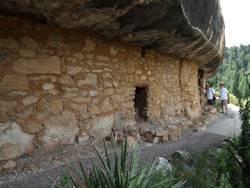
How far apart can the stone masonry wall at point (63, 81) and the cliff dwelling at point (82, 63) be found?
0.01 meters

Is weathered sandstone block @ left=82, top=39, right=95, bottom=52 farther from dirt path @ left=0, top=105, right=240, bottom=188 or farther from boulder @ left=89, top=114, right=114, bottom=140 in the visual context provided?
dirt path @ left=0, top=105, right=240, bottom=188

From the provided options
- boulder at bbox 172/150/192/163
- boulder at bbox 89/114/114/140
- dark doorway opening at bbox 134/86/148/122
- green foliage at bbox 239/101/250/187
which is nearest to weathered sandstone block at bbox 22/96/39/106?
boulder at bbox 89/114/114/140

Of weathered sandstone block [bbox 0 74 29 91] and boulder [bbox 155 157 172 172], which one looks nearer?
boulder [bbox 155 157 172 172]

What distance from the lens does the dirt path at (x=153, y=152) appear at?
287cm

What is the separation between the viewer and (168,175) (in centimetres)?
290

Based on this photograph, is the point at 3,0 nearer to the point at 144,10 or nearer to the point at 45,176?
the point at 144,10

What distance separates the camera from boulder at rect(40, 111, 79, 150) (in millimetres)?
3533

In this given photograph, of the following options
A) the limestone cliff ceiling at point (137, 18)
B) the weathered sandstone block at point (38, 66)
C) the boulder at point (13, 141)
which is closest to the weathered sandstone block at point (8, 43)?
the weathered sandstone block at point (38, 66)

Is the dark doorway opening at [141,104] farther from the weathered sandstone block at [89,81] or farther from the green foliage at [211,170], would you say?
the green foliage at [211,170]

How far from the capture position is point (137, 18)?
3.66 meters

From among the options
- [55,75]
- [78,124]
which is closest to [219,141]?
[78,124]

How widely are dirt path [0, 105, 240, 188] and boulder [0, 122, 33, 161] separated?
288 millimetres

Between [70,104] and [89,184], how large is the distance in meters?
1.85

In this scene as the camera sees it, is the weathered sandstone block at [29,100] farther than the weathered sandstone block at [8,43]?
Yes
